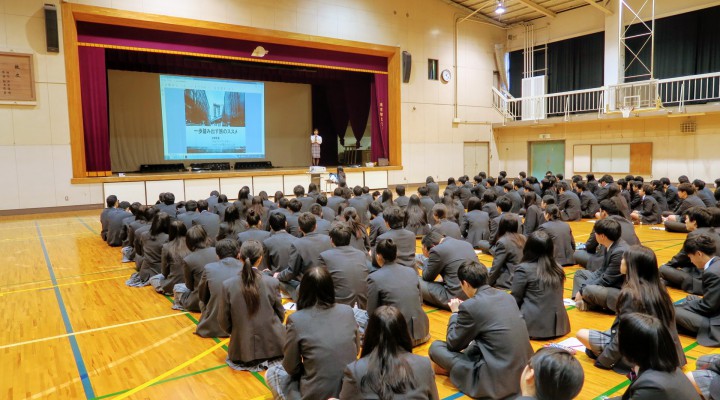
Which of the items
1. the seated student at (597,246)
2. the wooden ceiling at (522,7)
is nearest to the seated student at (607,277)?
the seated student at (597,246)

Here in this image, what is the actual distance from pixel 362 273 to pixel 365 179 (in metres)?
12.2

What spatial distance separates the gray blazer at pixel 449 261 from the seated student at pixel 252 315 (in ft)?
5.37

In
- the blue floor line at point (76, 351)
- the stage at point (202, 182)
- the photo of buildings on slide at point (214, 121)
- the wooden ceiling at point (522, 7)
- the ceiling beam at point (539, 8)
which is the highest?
the wooden ceiling at point (522, 7)

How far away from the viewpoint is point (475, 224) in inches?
282

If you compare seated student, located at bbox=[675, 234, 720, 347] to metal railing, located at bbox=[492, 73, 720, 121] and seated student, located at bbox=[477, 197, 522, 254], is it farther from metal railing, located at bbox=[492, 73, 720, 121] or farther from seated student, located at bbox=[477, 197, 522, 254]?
metal railing, located at bbox=[492, 73, 720, 121]

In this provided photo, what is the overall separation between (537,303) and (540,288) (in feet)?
0.50

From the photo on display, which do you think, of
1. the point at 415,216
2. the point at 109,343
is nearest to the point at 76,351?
the point at 109,343

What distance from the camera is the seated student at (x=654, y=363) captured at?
1.83 m

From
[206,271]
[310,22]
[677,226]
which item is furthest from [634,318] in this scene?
[310,22]

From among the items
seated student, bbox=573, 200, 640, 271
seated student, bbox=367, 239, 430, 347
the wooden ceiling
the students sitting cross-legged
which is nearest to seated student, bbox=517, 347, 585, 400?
the students sitting cross-legged

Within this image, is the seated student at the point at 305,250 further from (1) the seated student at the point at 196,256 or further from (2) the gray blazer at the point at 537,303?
(2) the gray blazer at the point at 537,303

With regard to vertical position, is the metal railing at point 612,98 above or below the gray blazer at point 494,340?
above

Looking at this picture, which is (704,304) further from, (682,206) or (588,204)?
(588,204)

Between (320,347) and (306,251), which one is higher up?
(306,251)
